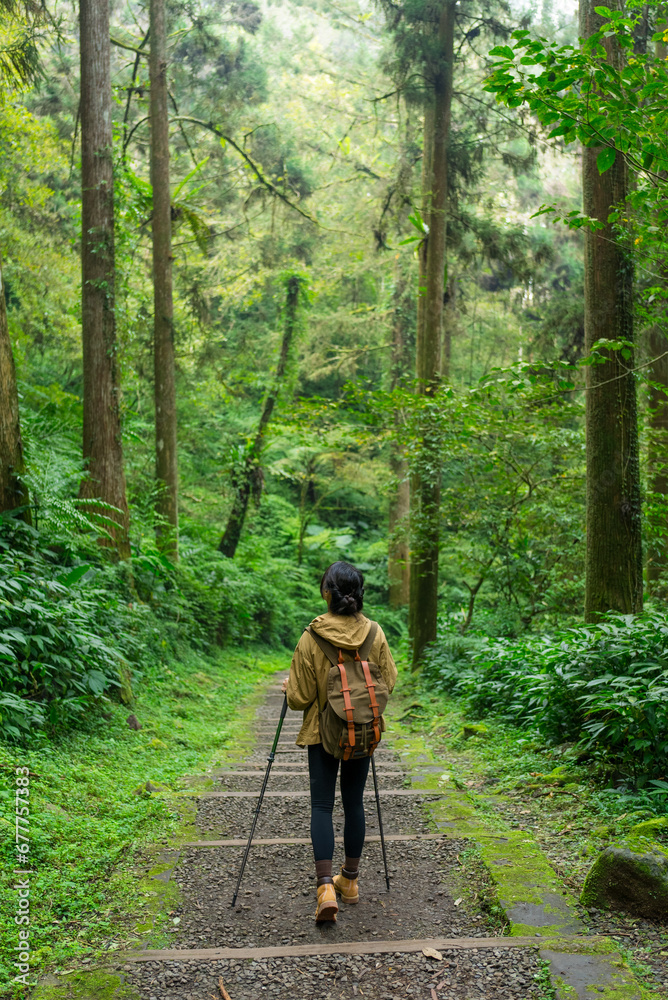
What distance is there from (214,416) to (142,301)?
26.9 ft

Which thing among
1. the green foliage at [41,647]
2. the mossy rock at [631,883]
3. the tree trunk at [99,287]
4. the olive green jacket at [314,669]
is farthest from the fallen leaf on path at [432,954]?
the tree trunk at [99,287]

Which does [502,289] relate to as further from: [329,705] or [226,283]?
[329,705]

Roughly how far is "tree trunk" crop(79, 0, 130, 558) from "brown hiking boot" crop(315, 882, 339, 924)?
564 cm

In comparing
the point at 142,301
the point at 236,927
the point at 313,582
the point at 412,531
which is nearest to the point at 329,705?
the point at 236,927

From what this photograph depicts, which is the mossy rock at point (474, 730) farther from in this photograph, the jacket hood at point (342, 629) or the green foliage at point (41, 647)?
the jacket hood at point (342, 629)

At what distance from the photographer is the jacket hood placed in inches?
132

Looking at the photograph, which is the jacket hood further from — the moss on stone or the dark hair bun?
the moss on stone

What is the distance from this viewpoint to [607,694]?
4574mm

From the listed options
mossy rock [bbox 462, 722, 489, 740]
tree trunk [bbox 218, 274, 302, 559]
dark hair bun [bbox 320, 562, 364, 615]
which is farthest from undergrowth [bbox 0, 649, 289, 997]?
tree trunk [bbox 218, 274, 302, 559]

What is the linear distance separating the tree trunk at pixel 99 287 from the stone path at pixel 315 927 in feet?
14.1

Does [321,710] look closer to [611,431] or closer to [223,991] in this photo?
[223,991]

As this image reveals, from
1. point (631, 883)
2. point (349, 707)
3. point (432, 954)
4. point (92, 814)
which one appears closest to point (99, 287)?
point (92, 814)

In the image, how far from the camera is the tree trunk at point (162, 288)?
36.0ft

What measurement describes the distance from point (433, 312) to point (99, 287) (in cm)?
476
